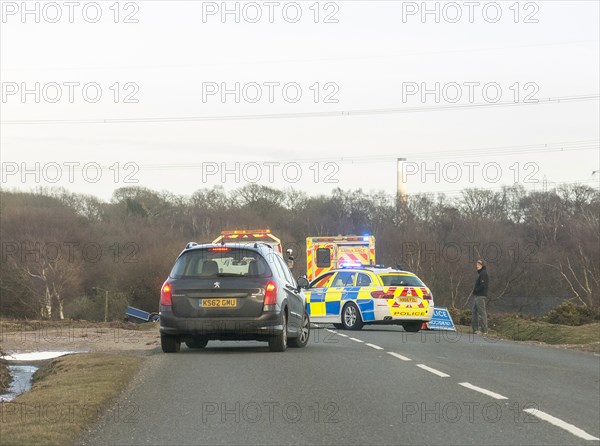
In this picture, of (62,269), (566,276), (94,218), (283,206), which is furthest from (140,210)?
(566,276)

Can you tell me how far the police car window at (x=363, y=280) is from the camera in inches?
1019

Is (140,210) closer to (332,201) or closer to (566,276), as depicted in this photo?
(332,201)

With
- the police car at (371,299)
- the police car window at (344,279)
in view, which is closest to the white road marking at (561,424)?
the police car at (371,299)

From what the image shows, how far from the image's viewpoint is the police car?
999 inches

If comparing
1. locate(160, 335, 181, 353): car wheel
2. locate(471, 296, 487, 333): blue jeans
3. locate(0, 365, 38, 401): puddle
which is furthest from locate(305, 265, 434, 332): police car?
locate(160, 335, 181, 353): car wheel

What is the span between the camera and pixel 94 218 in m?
96.9

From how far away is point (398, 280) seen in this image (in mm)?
25844

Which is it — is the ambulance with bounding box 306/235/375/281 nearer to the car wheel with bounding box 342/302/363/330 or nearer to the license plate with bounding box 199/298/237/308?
the car wheel with bounding box 342/302/363/330

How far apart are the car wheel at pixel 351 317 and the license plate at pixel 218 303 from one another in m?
10.4

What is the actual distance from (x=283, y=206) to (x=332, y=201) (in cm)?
514

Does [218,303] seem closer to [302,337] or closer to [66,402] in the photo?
[302,337]

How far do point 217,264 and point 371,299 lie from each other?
985cm

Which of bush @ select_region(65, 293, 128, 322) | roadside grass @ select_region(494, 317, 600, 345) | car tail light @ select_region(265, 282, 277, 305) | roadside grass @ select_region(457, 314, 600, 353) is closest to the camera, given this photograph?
car tail light @ select_region(265, 282, 277, 305)

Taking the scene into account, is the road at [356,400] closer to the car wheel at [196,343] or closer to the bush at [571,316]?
the car wheel at [196,343]
